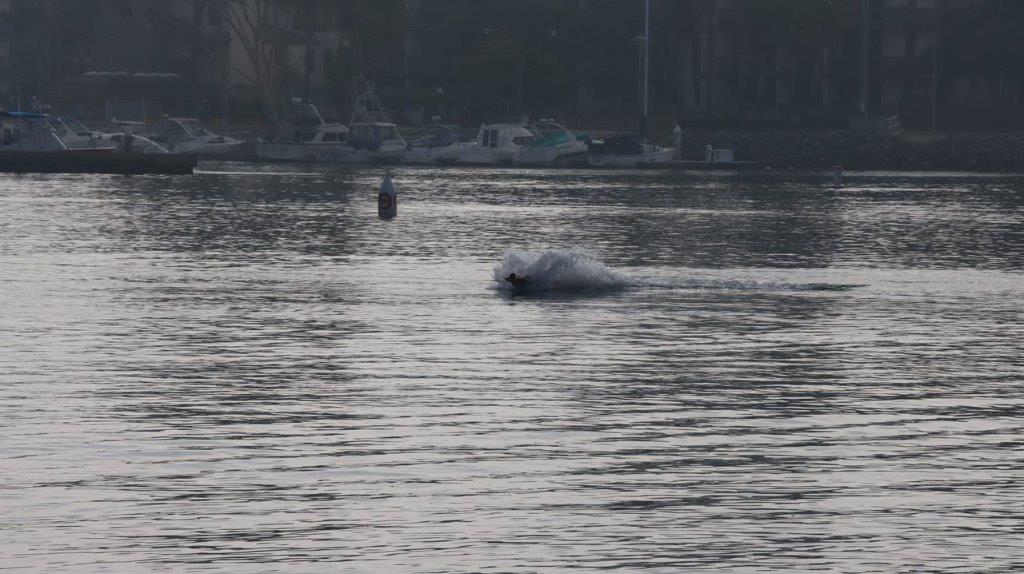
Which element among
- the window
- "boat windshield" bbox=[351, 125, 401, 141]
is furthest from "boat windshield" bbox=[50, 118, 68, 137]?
"boat windshield" bbox=[351, 125, 401, 141]

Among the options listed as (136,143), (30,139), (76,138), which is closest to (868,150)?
(136,143)

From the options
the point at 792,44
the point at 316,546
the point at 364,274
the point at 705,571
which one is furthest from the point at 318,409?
the point at 792,44

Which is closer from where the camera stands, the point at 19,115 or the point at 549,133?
the point at 19,115

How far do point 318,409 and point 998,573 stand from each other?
32.1ft

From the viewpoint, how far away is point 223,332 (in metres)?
30.2

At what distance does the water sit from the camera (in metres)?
15.3

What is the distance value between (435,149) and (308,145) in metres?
9.79

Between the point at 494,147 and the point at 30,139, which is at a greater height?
the point at 30,139

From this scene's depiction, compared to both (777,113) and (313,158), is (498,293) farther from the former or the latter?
(777,113)

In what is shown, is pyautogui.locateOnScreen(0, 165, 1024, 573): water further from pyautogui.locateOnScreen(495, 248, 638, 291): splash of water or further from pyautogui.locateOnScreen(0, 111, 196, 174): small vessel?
pyautogui.locateOnScreen(0, 111, 196, 174): small vessel

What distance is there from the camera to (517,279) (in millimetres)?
39031

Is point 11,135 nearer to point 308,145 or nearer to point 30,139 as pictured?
point 30,139

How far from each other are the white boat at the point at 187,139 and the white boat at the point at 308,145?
305 centimetres

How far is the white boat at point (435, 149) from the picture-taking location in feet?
436
